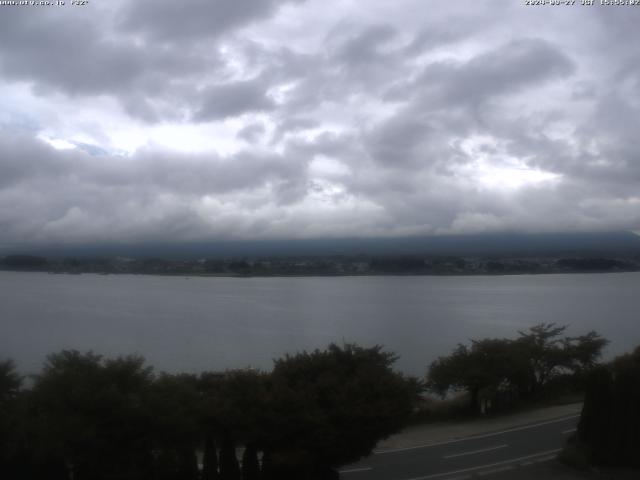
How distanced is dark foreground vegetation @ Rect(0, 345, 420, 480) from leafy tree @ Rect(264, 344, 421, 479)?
0.06ft

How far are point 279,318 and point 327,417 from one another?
119ft

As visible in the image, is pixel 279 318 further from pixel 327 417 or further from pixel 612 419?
pixel 327 417

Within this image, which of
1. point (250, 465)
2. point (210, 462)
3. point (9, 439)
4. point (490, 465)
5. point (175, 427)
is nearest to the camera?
point (9, 439)

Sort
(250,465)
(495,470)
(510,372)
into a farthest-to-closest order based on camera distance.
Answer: (510,372)
(495,470)
(250,465)

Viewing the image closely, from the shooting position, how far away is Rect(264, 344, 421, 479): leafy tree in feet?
39.1

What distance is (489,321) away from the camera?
47500mm

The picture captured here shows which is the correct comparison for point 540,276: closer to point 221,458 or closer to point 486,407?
point 486,407

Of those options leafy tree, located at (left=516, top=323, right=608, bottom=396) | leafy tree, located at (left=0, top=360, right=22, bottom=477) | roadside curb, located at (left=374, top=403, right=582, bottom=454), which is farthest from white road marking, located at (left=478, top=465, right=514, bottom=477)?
leafy tree, located at (left=516, top=323, right=608, bottom=396)

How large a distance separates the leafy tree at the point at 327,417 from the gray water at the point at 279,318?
1610 cm

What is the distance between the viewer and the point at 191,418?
36.7ft

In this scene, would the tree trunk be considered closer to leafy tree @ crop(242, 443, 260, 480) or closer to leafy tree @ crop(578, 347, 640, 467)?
leafy tree @ crop(242, 443, 260, 480)

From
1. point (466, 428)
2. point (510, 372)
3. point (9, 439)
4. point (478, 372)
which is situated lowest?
point (466, 428)

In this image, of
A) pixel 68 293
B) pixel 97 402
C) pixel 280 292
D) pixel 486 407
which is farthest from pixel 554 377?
pixel 68 293

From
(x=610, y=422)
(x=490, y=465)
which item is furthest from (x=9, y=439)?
(x=610, y=422)
